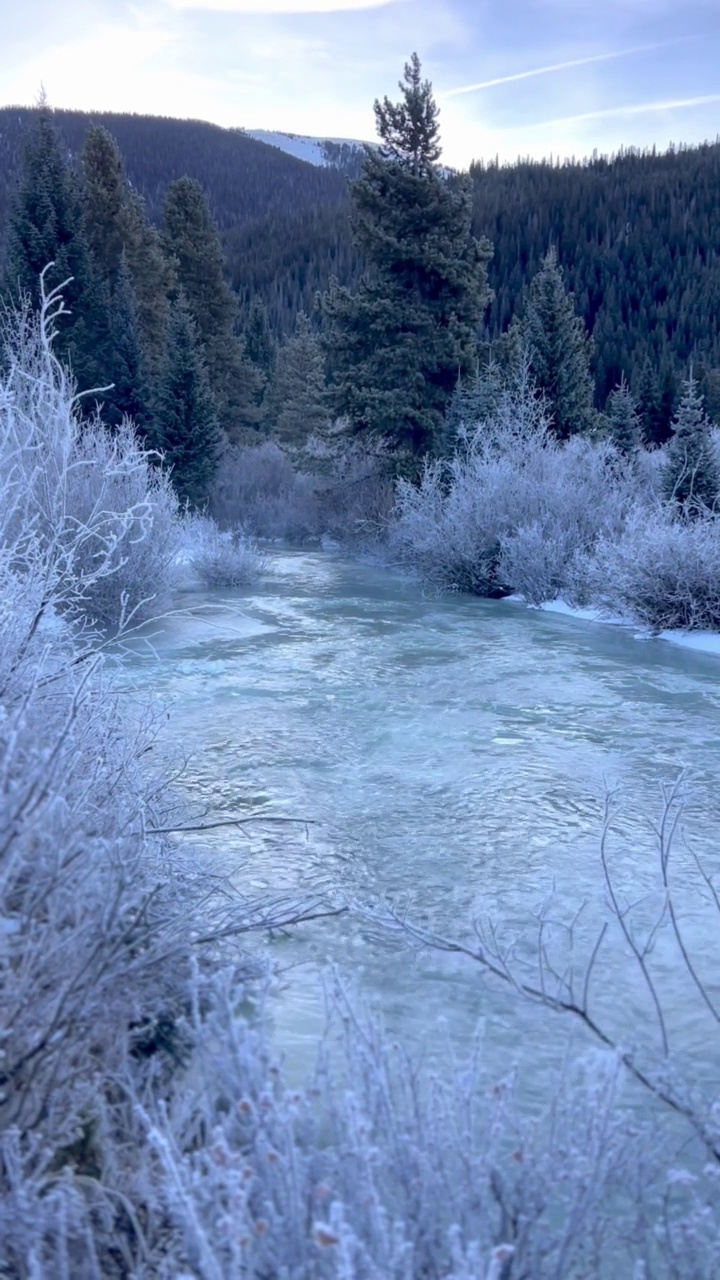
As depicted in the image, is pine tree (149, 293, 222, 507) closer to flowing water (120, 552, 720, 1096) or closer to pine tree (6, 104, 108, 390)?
pine tree (6, 104, 108, 390)

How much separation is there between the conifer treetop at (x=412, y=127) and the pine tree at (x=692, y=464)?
11.1m

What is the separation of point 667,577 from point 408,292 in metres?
13.5

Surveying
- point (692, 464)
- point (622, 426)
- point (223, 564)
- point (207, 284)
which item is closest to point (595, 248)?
point (207, 284)

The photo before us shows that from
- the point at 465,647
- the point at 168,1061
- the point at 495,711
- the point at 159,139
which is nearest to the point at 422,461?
the point at 465,647

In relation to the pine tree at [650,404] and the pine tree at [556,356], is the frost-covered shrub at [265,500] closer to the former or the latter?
the pine tree at [556,356]

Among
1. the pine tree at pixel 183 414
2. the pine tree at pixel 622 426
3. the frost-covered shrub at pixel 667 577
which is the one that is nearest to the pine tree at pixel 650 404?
the pine tree at pixel 622 426

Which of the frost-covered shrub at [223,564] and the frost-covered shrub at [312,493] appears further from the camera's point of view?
the frost-covered shrub at [312,493]

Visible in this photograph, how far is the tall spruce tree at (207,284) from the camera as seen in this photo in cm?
3641

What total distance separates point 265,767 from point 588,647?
6268 mm

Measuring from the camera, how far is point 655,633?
13867mm

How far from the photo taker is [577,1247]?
2428mm

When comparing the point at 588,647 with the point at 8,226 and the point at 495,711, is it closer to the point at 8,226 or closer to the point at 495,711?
the point at 495,711

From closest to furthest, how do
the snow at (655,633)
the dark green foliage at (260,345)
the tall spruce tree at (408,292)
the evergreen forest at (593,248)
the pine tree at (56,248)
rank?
1. the snow at (655,633)
2. the tall spruce tree at (408,292)
3. the pine tree at (56,248)
4. the dark green foliage at (260,345)
5. the evergreen forest at (593,248)

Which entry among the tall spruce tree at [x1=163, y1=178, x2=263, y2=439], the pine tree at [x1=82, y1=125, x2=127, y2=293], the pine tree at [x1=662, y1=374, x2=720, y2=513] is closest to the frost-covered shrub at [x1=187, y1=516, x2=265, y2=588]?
the pine tree at [x1=662, y1=374, x2=720, y2=513]
